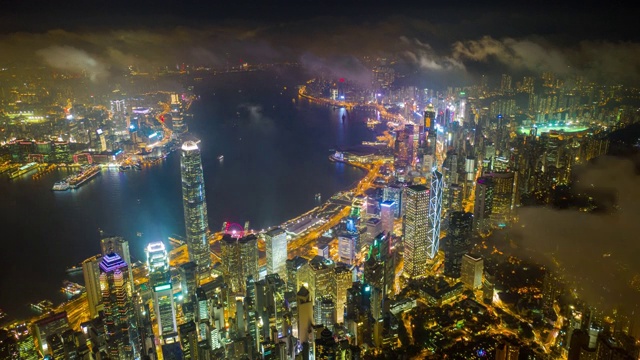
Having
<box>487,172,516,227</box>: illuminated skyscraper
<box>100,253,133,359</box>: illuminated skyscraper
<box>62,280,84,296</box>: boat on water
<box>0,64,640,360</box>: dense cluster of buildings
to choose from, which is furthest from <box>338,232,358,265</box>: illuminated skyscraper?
<box>62,280,84,296</box>: boat on water

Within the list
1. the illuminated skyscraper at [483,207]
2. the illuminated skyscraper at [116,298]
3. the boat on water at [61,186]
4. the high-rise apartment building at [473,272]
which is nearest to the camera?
the illuminated skyscraper at [116,298]

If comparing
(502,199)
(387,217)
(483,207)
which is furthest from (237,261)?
(502,199)

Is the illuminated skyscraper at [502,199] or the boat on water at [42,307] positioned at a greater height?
the illuminated skyscraper at [502,199]

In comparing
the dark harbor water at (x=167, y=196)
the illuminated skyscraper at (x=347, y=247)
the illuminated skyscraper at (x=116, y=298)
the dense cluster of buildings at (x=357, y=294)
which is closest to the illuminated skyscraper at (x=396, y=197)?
the dense cluster of buildings at (x=357, y=294)

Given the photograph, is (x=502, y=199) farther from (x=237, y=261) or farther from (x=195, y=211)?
(x=195, y=211)

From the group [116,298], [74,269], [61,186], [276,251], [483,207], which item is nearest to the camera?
[116,298]

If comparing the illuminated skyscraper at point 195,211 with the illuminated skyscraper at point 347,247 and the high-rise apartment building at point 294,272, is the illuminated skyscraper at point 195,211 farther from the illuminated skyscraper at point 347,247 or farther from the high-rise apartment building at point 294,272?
the illuminated skyscraper at point 347,247

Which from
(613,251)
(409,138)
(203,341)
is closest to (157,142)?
(409,138)

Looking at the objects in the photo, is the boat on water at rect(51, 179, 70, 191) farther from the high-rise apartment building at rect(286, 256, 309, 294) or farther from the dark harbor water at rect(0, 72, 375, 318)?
the high-rise apartment building at rect(286, 256, 309, 294)
